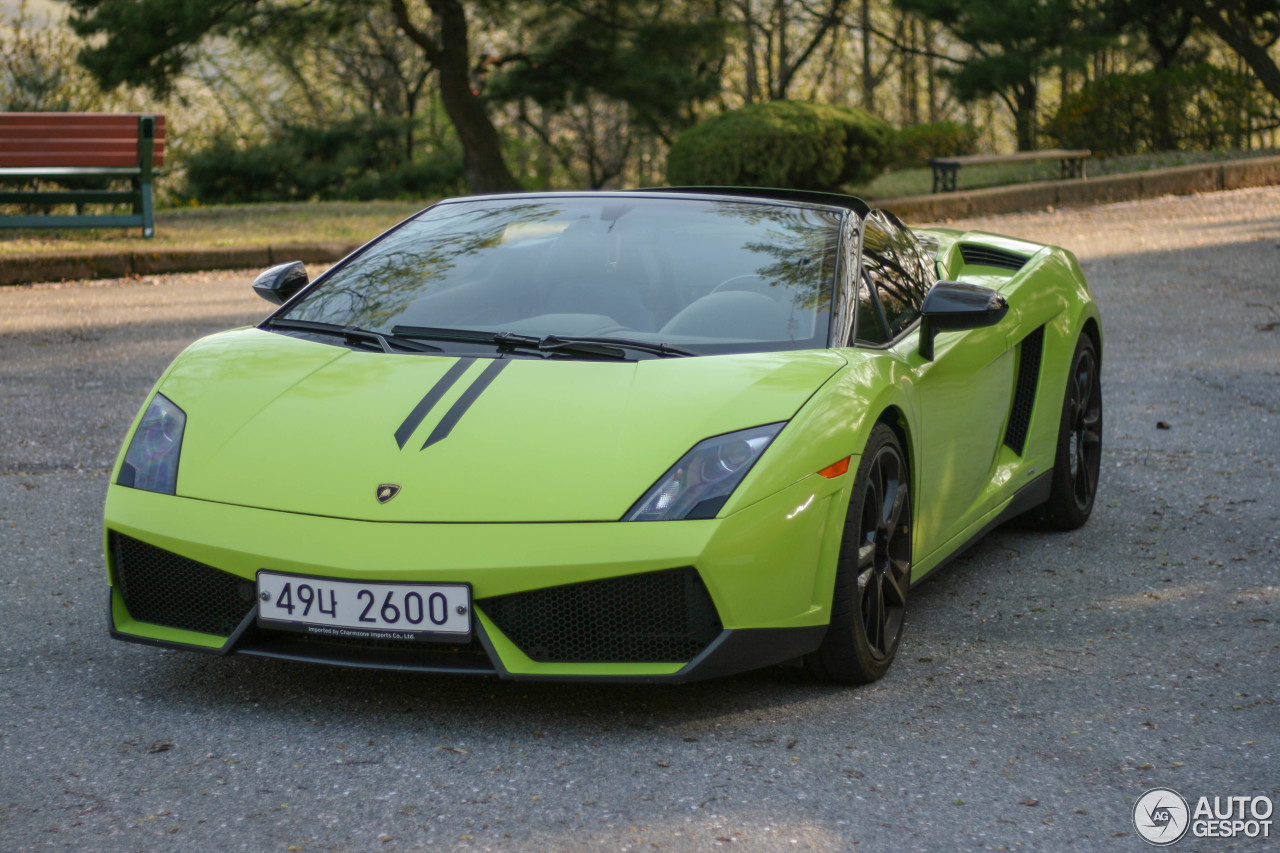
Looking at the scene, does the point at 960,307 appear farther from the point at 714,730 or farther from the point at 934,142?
the point at 934,142

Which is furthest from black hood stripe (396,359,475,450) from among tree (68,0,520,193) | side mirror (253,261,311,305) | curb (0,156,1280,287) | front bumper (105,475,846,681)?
tree (68,0,520,193)

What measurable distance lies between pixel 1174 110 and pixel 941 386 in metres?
20.0

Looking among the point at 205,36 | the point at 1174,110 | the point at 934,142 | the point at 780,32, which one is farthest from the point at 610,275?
the point at 780,32

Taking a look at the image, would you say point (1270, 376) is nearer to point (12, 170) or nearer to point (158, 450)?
point (158, 450)

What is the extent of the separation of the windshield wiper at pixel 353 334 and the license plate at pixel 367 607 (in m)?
0.84

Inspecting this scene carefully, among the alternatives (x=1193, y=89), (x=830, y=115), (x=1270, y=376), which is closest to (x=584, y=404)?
(x=1270, y=376)

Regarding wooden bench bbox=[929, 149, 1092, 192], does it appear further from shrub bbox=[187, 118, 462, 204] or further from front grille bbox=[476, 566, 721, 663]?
front grille bbox=[476, 566, 721, 663]

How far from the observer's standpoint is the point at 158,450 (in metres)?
3.33

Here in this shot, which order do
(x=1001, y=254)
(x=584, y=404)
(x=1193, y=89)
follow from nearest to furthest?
(x=584, y=404), (x=1001, y=254), (x=1193, y=89)

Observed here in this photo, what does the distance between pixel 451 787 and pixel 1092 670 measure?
1668mm

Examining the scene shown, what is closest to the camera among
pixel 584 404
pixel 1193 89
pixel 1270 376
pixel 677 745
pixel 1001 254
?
pixel 677 745

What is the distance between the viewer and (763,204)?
14.2ft

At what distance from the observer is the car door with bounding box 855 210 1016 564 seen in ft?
12.6

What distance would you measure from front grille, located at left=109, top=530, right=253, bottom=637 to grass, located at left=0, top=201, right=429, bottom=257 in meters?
9.06
